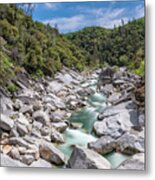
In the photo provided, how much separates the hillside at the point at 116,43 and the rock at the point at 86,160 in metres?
0.53

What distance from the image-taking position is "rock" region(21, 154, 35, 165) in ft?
9.10

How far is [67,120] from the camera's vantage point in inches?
111

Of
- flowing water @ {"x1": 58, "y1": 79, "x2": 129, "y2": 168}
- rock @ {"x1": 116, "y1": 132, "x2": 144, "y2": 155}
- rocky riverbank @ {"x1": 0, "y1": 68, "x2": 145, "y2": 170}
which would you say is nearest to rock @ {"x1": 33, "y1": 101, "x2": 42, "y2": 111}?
rocky riverbank @ {"x1": 0, "y1": 68, "x2": 145, "y2": 170}

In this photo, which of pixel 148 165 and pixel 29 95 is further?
pixel 29 95

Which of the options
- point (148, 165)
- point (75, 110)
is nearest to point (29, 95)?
point (75, 110)

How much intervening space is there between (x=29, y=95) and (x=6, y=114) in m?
0.18

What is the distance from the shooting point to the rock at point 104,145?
2.70 meters

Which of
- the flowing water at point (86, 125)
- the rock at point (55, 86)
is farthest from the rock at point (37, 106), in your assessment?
the flowing water at point (86, 125)

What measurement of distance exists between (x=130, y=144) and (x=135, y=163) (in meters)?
0.11

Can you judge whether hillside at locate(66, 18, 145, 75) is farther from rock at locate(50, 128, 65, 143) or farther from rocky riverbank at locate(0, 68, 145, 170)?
rock at locate(50, 128, 65, 143)

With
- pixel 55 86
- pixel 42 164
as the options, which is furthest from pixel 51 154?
pixel 55 86

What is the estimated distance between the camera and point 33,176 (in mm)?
2836

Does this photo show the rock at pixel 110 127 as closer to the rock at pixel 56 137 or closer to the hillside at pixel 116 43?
the rock at pixel 56 137

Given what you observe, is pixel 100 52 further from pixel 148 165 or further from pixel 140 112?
pixel 148 165
